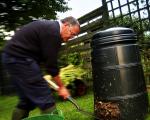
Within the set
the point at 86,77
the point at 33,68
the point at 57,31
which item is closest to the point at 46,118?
the point at 33,68

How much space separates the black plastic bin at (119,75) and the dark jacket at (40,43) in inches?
45.9

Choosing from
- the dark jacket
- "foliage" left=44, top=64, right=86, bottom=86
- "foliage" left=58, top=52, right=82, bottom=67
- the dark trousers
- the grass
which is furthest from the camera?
"foliage" left=58, top=52, right=82, bottom=67

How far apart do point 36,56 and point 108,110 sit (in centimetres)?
150

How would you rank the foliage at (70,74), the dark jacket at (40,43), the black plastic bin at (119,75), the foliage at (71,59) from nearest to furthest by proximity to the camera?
the dark jacket at (40,43)
the black plastic bin at (119,75)
the foliage at (70,74)
the foliage at (71,59)

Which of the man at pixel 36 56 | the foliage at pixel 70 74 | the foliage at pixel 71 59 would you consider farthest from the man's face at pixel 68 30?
the foliage at pixel 71 59

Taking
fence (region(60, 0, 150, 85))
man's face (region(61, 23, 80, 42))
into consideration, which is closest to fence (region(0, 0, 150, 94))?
fence (region(60, 0, 150, 85))

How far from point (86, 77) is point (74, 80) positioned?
0.90m

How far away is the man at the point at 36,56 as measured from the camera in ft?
13.9

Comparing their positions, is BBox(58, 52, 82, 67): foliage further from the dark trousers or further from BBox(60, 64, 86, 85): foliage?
the dark trousers

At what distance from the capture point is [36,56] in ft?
14.5

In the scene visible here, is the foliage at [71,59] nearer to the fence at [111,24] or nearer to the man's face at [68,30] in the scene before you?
the fence at [111,24]

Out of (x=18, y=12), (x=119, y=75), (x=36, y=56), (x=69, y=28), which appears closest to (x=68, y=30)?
(x=69, y=28)

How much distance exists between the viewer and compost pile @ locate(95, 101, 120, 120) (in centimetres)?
543

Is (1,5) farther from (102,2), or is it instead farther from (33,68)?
(33,68)
